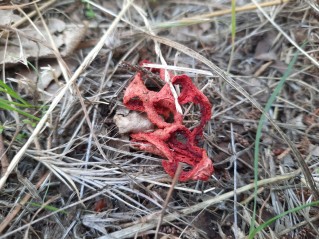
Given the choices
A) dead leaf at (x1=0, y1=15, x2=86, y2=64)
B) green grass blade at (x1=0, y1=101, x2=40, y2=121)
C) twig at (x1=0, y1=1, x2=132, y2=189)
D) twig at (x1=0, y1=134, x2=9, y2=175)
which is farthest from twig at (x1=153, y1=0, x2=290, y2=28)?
twig at (x1=0, y1=134, x2=9, y2=175)

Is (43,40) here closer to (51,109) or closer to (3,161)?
(51,109)

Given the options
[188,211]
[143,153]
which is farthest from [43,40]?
[188,211]

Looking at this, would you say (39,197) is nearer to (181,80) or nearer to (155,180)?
(155,180)

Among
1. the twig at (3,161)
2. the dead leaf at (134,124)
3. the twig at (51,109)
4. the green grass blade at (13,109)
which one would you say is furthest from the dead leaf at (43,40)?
the dead leaf at (134,124)

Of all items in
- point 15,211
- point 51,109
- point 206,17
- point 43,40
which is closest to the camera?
point 15,211

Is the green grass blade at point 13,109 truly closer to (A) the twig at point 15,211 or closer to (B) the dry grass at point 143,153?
(B) the dry grass at point 143,153

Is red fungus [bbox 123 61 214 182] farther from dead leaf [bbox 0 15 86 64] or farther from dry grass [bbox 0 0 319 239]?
dead leaf [bbox 0 15 86 64]

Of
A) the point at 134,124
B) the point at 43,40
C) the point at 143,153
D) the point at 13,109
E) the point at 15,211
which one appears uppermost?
the point at 43,40
